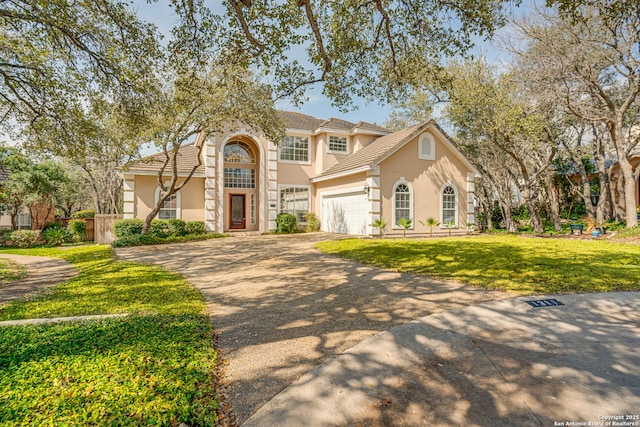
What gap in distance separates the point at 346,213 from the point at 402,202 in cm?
327

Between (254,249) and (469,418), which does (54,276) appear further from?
(469,418)

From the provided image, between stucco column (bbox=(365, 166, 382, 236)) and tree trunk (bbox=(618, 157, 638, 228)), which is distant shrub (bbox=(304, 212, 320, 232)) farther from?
tree trunk (bbox=(618, 157, 638, 228))

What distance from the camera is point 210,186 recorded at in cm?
1848

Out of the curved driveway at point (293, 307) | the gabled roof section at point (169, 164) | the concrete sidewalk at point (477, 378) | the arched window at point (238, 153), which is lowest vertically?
the concrete sidewalk at point (477, 378)

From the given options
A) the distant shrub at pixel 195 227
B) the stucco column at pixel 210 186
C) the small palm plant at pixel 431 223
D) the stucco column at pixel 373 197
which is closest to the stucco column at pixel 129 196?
the distant shrub at pixel 195 227

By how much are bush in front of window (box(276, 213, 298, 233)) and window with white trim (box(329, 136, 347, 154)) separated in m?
5.47

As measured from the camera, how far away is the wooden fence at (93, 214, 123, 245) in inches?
672

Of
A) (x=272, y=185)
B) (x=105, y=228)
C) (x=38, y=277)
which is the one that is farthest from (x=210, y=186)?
(x=38, y=277)

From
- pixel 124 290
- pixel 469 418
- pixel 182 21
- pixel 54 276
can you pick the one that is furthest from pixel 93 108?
pixel 469 418

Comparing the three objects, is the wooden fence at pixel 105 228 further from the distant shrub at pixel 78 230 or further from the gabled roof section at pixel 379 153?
the gabled roof section at pixel 379 153

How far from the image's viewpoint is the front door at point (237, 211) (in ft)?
67.4

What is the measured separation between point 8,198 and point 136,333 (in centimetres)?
2071

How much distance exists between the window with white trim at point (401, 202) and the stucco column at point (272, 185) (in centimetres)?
748

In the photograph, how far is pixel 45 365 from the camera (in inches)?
128
